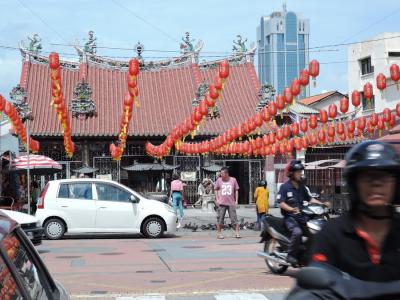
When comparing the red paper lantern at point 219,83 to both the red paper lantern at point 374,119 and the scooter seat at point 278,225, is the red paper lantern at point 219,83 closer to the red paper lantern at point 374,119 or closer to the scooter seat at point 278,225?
the red paper lantern at point 374,119

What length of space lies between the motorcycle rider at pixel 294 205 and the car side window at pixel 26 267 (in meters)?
6.43

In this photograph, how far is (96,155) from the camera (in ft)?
104

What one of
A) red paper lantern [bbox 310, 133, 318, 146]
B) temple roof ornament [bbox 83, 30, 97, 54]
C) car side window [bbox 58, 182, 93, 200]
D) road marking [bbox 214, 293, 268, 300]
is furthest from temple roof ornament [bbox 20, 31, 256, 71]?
road marking [bbox 214, 293, 268, 300]

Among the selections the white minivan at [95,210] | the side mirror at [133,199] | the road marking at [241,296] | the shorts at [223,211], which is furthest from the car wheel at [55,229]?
the road marking at [241,296]

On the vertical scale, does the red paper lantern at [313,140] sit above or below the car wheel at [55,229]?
above

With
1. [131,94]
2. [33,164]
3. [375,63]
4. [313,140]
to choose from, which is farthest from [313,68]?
[375,63]

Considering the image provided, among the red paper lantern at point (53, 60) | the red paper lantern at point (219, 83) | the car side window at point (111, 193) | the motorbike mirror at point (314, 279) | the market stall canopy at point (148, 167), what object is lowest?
the car side window at point (111, 193)

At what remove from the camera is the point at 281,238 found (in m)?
10.2

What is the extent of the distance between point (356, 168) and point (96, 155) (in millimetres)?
29420

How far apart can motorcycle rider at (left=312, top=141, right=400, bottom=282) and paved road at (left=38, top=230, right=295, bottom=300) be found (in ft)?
18.4

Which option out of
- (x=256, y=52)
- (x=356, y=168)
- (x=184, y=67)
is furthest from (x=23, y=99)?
(x=356, y=168)

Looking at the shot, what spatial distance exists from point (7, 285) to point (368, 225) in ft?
5.68

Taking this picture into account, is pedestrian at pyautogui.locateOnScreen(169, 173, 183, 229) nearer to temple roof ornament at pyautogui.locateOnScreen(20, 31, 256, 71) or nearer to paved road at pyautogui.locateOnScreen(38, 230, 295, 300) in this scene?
paved road at pyautogui.locateOnScreen(38, 230, 295, 300)

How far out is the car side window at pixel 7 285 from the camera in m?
3.00
